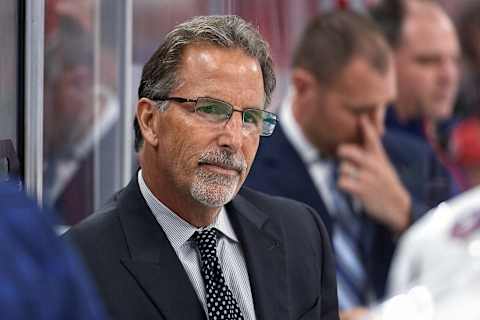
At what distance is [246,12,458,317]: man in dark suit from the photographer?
3543 millimetres

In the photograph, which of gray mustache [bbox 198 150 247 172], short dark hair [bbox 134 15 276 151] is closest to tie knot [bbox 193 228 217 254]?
gray mustache [bbox 198 150 247 172]

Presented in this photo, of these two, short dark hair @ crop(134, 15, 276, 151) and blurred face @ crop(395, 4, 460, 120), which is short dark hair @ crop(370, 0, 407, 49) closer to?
blurred face @ crop(395, 4, 460, 120)

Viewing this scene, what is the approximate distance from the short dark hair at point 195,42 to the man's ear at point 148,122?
0.05 ft

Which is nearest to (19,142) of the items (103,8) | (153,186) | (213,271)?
(153,186)

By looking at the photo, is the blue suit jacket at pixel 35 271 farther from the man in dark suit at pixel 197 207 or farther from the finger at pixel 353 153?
the finger at pixel 353 153

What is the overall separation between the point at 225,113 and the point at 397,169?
2.11 metres

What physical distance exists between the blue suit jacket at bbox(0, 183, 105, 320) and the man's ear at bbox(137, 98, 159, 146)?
1.26 metres

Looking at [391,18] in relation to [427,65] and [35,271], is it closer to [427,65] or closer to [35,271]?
[427,65]

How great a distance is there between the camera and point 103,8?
9.87ft

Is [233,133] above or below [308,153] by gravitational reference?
above

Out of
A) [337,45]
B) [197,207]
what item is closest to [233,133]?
[197,207]

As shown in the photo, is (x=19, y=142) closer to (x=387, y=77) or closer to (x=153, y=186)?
(x=153, y=186)

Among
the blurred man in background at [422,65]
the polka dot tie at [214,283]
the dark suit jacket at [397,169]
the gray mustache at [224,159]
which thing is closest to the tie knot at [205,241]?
the polka dot tie at [214,283]

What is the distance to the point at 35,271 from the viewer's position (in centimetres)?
69
